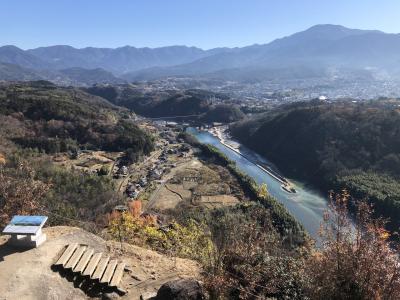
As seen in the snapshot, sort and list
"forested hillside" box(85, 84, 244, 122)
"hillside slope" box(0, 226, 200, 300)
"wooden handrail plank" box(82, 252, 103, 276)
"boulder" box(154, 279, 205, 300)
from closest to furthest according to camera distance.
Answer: "boulder" box(154, 279, 205, 300), "hillside slope" box(0, 226, 200, 300), "wooden handrail plank" box(82, 252, 103, 276), "forested hillside" box(85, 84, 244, 122)

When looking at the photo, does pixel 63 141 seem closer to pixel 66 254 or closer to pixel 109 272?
pixel 66 254

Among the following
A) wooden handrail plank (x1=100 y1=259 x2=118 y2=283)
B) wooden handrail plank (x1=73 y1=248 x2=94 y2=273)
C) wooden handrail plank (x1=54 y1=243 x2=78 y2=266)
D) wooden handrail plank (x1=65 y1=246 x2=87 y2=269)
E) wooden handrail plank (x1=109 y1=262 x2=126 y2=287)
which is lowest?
wooden handrail plank (x1=109 y1=262 x2=126 y2=287)

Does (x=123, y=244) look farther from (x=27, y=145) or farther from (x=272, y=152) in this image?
(x=272, y=152)

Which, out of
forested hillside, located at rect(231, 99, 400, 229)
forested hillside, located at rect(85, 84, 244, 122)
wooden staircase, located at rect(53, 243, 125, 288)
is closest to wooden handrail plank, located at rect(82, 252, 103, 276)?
wooden staircase, located at rect(53, 243, 125, 288)

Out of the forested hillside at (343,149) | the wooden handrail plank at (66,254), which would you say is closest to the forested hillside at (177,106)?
the forested hillside at (343,149)

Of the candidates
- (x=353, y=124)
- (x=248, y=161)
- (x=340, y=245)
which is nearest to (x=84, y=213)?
(x=340, y=245)

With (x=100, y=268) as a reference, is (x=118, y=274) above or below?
below

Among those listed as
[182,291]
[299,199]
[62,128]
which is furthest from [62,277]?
[62,128]

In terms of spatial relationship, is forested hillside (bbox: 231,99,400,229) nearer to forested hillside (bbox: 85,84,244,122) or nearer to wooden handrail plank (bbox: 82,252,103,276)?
forested hillside (bbox: 85,84,244,122)
